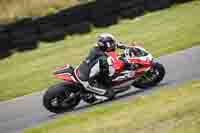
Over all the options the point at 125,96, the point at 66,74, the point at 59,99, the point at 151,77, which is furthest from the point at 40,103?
the point at 151,77

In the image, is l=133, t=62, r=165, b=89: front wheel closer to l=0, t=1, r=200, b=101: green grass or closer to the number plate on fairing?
the number plate on fairing

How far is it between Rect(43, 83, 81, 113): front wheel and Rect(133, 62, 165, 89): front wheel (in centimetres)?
165

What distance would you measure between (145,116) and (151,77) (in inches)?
154

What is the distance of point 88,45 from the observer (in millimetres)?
21891

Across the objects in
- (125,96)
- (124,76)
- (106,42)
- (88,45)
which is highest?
(106,42)

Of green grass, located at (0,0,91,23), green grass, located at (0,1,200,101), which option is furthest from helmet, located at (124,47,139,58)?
green grass, located at (0,0,91,23)

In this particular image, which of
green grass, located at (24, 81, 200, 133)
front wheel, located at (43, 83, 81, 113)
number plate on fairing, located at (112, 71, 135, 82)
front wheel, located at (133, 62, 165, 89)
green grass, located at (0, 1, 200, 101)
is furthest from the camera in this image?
green grass, located at (0, 1, 200, 101)

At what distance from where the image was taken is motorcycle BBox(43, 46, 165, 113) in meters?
13.7

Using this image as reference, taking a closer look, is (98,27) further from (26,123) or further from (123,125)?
(123,125)

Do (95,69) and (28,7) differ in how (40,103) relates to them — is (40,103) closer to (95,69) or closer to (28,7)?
(95,69)

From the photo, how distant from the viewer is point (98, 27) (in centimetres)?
2362

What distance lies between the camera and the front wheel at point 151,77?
14.6 meters

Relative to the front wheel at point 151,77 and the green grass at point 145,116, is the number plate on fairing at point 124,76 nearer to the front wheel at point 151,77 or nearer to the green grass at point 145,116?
the front wheel at point 151,77

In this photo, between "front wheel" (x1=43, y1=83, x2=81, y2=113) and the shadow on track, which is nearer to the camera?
"front wheel" (x1=43, y1=83, x2=81, y2=113)
